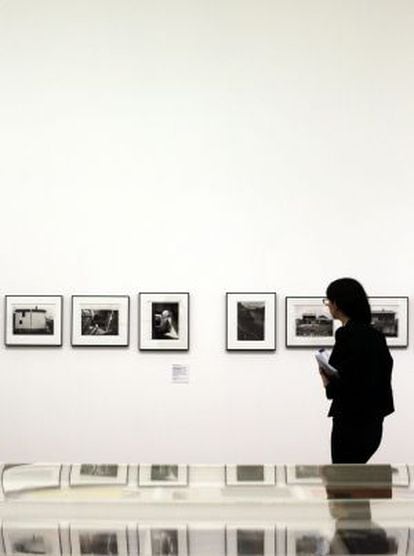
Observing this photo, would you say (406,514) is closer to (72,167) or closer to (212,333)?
(212,333)

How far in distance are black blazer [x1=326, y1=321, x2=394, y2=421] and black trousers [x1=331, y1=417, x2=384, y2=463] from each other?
53 millimetres

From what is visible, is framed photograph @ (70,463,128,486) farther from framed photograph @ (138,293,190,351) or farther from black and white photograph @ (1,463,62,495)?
framed photograph @ (138,293,190,351)

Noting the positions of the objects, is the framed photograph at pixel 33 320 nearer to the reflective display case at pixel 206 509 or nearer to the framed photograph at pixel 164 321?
the framed photograph at pixel 164 321

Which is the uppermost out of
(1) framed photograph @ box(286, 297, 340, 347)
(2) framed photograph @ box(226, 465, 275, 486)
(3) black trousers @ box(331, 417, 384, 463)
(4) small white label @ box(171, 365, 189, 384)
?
(1) framed photograph @ box(286, 297, 340, 347)

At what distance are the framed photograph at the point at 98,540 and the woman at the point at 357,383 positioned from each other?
403cm

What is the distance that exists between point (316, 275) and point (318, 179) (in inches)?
45.0

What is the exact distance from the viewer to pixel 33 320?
909 cm

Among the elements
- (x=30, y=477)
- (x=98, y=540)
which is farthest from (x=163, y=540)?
(x=30, y=477)

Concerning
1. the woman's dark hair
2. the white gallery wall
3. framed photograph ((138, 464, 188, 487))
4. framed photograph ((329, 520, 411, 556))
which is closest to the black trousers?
the woman's dark hair

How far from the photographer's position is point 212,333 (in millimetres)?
9047

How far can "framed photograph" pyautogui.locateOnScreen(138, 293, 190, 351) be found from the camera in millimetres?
9008

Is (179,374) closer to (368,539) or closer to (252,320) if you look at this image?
(252,320)

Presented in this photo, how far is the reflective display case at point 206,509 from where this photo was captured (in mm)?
1930

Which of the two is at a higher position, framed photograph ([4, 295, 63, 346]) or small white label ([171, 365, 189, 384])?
framed photograph ([4, 295, 63, 346])
